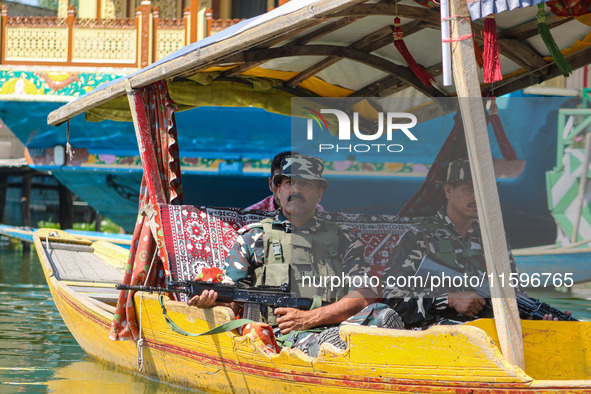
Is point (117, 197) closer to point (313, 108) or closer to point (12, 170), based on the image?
point (12, 170)

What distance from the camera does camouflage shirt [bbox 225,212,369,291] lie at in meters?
4.73

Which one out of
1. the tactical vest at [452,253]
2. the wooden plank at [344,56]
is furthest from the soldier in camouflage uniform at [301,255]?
the wooden plank at [344,56]

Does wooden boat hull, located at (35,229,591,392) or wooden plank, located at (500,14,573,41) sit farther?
wooden plank, located at (500,14,573,41)

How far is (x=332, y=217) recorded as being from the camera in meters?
5.04

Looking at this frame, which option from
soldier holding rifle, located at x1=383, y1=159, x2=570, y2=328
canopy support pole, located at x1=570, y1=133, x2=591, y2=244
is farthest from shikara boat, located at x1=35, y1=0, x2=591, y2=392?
canopy support pole, located at x1=570, y1=133, x2=591, y2=244

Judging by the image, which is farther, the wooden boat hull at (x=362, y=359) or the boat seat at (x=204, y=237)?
the boat seat at (x=204, y=237)

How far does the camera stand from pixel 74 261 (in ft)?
30.7

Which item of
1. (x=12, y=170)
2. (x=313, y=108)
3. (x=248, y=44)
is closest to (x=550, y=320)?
(x=248, y=44)

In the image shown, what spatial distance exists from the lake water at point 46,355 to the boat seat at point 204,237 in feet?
2.85

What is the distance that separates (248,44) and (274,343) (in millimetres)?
1710

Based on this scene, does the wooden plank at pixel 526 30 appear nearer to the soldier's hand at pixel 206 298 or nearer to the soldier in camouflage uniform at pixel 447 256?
the soldier in camouflage uniform at pixel 447 256

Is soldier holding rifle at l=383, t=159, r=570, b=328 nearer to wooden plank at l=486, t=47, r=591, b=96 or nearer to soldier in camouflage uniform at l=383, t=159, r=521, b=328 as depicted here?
soldier in camouflage uniform at l=383, t=159, r=521, b=328

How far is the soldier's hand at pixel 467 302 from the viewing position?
14.7ft

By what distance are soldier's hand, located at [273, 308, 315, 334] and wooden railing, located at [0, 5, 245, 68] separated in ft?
26.3
